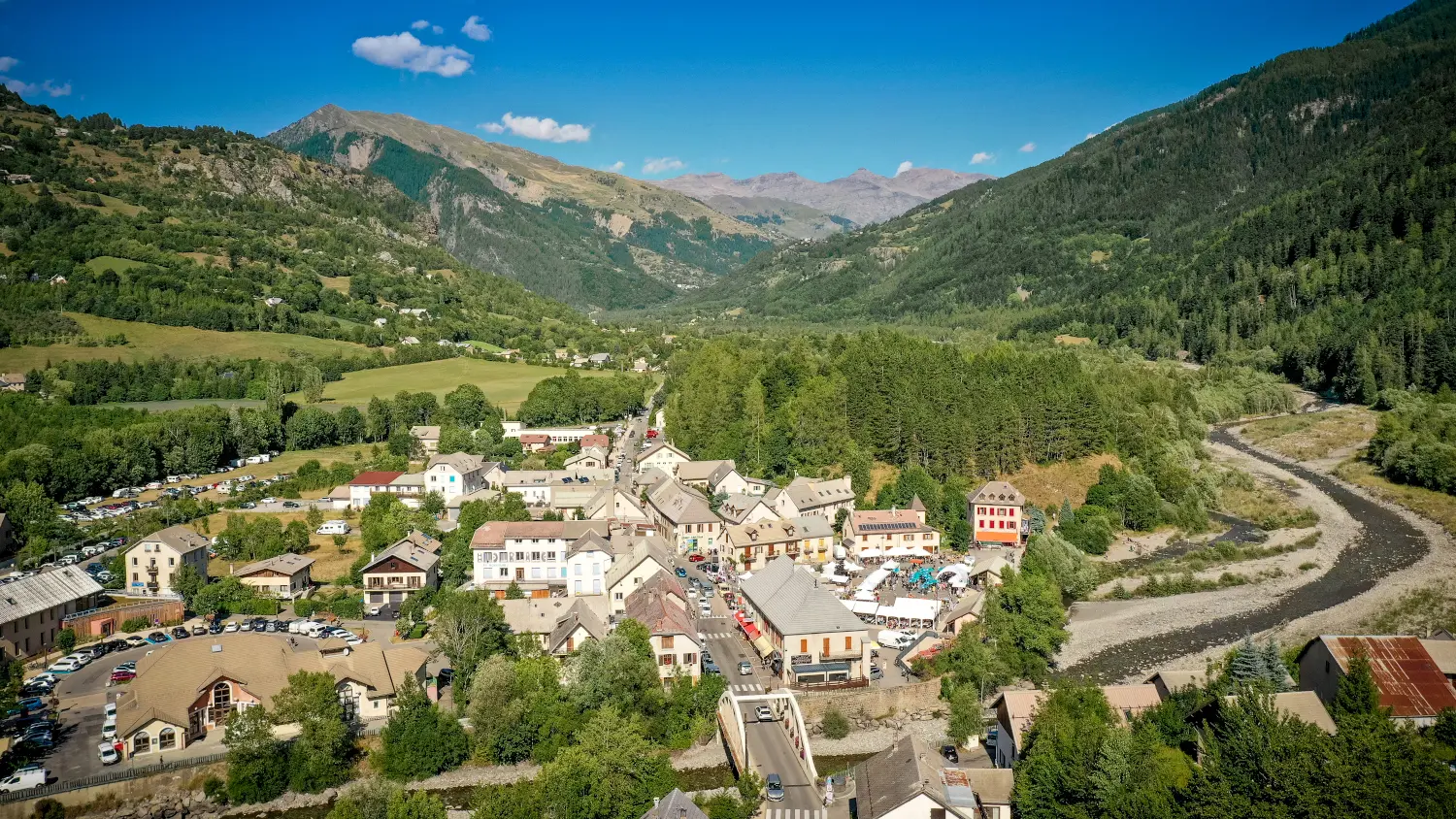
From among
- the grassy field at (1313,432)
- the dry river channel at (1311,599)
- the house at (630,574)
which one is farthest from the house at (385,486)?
the grassy field at (1313,432)

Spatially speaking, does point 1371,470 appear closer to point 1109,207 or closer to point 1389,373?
point 1389,373

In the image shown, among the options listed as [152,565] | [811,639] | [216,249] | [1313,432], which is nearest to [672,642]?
[811,639]

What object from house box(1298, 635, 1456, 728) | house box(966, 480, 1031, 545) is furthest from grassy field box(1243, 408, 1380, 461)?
house box(1298, 635, 1456, 728)

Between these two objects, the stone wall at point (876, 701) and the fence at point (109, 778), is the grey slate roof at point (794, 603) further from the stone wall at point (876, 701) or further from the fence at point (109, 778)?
the fence at point (109, 778)

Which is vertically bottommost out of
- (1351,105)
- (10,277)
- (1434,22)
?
(10,277)

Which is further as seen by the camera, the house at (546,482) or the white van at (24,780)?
the house at (546,482)

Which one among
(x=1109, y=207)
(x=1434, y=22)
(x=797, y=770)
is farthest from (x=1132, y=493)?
(x=1434, y=22)

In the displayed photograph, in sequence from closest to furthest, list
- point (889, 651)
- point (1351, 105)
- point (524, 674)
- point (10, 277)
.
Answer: point (524, 674)
point (889, 651)
point (10, 277)
point (1351, 105)
